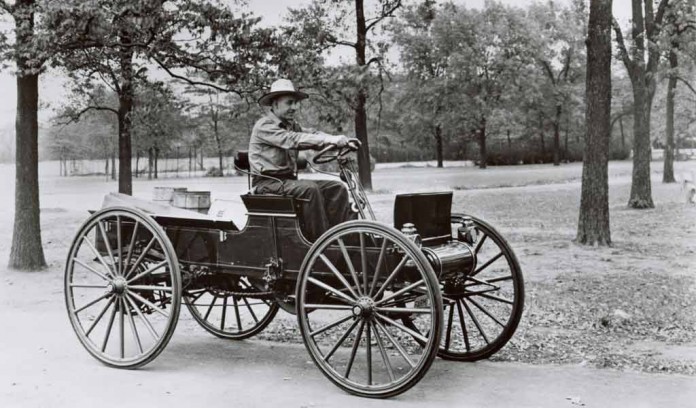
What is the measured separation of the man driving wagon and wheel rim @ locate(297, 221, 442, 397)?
31 cm

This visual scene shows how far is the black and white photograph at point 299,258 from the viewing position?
4434mm

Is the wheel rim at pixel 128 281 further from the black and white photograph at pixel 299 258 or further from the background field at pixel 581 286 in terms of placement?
the background field at pixel 581 286

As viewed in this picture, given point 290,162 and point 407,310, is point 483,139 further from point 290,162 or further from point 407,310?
point 407,310

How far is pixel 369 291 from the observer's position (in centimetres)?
453

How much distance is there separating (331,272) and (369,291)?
0.28 m

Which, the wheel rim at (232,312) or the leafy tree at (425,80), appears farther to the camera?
the leafy tree at (425,80)

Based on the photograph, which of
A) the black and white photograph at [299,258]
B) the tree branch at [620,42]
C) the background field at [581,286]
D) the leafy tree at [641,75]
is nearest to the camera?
the black and white photograph at [299,258]

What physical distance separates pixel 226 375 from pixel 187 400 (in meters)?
0.60

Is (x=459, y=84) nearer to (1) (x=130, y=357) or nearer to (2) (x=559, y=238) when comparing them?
(2) (x=559, y=238)

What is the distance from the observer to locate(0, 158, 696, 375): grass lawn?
556 cm

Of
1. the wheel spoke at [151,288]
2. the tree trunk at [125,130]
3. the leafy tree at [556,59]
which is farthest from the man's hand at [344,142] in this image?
the leafy tree at [556,59]

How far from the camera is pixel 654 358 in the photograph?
5.24 m

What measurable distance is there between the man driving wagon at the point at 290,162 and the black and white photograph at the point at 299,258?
2 cm

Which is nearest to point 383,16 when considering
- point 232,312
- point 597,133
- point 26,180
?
point 597,133
